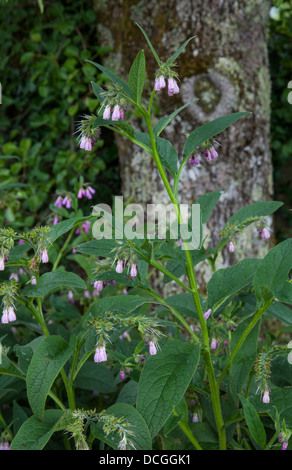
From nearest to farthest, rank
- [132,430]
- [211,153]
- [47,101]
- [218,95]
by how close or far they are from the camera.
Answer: [132,430], [211,153], [218,95], [47,101]

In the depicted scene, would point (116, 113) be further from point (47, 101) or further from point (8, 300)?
point (47, 101)

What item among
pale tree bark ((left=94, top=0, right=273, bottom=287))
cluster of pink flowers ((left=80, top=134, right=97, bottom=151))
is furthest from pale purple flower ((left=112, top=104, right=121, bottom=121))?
pale tree bark ((left=94, top=0, right=273, bottom=287))

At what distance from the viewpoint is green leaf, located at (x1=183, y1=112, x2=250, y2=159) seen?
3.06ft

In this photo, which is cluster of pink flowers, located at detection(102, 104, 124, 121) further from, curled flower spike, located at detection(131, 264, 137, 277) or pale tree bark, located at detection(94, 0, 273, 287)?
pale tree bark, located at detection(94, 0, 273, 287)

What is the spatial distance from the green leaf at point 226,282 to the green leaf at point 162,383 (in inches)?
4.6

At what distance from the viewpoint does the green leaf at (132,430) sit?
0.84m

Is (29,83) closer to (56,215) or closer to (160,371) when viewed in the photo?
(56,215)

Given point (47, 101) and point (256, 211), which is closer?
point (256, 211)

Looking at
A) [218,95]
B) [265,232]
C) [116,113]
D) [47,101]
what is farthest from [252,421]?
[47,101]

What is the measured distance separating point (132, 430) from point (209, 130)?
52 cm

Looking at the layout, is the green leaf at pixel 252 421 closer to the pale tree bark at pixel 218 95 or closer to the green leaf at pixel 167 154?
the green leaf at pixel 167 154

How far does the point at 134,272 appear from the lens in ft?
3.02

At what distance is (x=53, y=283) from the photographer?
36.3 inches
